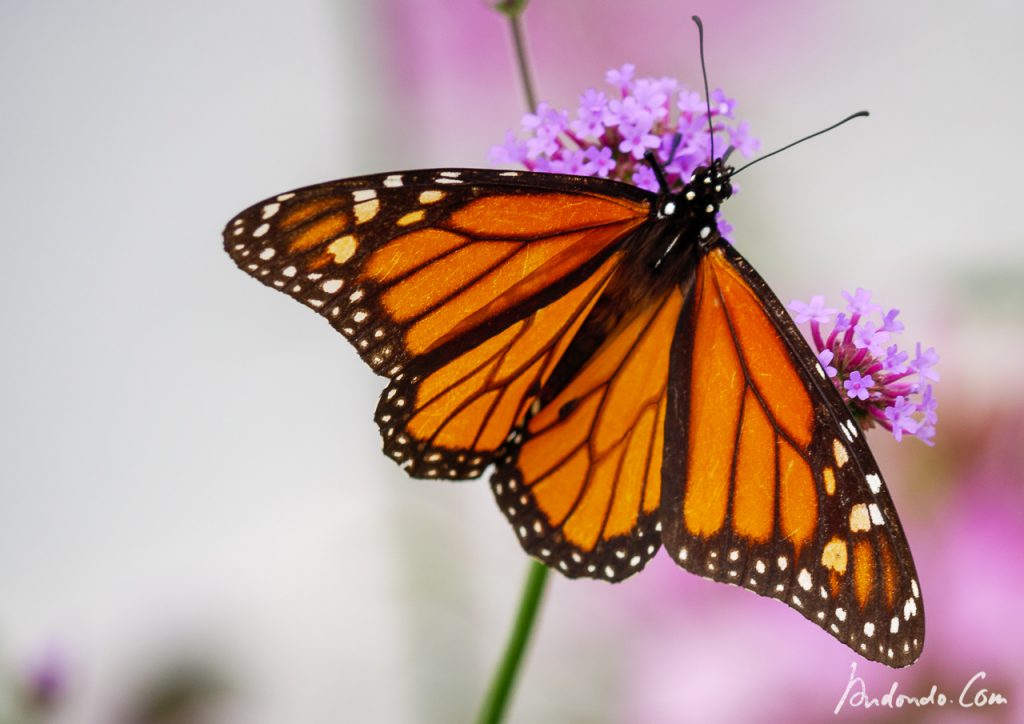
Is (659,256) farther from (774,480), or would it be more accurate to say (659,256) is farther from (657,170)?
(774,480)

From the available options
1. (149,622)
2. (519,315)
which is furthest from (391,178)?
(149,622)

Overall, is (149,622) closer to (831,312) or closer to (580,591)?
(580,591)

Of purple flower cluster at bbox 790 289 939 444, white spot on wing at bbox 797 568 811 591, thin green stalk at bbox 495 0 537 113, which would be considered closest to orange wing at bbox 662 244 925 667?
white spot on wing at bbox 797 568 811 591

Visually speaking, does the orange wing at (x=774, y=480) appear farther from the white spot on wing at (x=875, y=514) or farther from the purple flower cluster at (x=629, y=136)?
the purple flower cluster at (x=629, y=136)

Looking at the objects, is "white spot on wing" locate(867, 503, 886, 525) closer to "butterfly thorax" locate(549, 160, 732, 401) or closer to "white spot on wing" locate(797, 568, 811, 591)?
"white spot on wing" locate(797, 568, 811, 591)

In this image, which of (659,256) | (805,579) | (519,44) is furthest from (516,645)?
(519,44)
